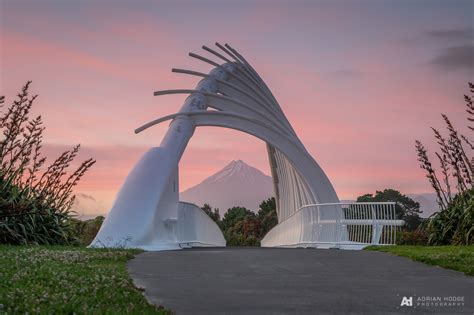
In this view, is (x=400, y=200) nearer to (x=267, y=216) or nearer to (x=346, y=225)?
(x=267, y=216)

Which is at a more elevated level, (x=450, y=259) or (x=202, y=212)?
(x=202, y=212)

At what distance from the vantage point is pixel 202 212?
26.2 meters

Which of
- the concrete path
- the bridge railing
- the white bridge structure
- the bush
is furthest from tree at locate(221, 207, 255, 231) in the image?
the concrete path

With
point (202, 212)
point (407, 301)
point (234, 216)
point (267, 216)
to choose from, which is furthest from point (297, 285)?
point (234, 216)

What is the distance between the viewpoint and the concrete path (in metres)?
6.44

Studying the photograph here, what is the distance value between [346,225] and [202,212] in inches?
281

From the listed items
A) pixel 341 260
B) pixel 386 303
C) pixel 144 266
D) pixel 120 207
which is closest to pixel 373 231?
pixel 341 260

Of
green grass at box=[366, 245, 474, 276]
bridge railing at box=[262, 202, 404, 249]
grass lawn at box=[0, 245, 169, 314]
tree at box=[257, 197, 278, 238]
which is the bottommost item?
grass lawn at box=[0, 245, 169, 314]

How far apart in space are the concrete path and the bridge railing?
16.3 feet

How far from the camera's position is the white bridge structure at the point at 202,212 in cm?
1795

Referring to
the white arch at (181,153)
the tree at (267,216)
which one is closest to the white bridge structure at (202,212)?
the white arch at (181,153)

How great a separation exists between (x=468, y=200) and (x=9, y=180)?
35.1ft

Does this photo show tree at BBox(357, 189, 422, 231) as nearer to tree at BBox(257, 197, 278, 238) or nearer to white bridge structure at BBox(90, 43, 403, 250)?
→ tree at BBox(257, 197, 278, 238)

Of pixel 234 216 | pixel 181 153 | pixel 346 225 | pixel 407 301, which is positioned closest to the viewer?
pixel 407 301
